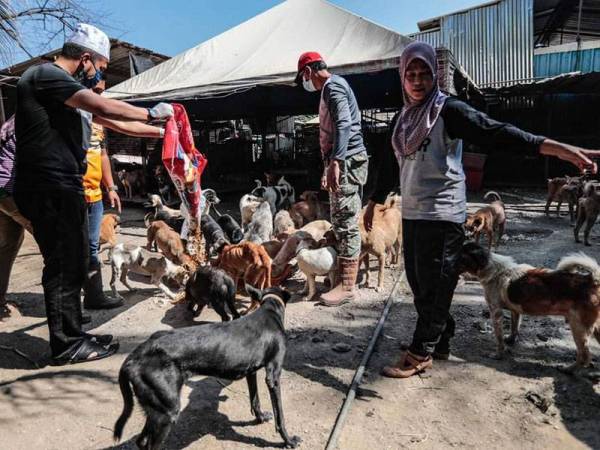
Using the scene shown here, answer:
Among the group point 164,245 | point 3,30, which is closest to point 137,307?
point 164,245

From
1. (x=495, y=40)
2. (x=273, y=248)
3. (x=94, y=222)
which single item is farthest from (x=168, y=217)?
(x=495, y=40)

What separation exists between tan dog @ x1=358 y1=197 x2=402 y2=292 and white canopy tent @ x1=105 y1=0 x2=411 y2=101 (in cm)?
283

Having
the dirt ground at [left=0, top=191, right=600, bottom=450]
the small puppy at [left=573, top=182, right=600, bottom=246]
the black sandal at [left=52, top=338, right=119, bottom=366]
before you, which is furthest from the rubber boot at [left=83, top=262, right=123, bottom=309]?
the small puppy at [left=573, top=182, right=600, bottom=246]

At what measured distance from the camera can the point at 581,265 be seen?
2.87 m

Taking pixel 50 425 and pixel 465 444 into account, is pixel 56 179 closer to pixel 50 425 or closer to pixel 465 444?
pixel 50 425

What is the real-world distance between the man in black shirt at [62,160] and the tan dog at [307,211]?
4731 millimetres

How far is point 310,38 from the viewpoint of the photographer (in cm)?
966

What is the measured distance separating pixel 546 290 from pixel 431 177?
1.27 m

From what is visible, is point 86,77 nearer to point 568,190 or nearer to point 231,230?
point 231,230

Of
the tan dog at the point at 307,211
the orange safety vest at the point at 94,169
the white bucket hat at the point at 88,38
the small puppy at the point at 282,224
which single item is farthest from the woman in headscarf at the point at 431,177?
the tan dog at the point at 307,211

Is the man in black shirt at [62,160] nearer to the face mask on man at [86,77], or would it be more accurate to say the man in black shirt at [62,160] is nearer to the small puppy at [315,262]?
the face mask on man at [86,77]

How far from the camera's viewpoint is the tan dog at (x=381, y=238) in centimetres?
498

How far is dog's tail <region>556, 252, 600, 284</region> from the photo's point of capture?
2814mm

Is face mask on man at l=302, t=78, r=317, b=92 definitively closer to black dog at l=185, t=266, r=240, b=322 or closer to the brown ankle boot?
the brown ankle boot
